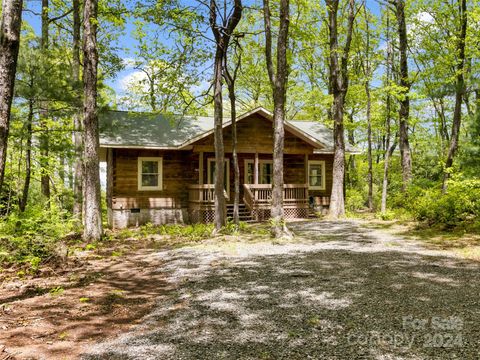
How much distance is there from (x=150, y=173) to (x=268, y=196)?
620 cm

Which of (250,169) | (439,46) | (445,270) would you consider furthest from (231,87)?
(439,46)

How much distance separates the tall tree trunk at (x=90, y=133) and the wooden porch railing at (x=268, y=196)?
8.41 meters

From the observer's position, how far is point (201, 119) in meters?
23.4

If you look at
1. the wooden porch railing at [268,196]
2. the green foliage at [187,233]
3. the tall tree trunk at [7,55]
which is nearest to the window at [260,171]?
the wooden porch railing at [268,196]

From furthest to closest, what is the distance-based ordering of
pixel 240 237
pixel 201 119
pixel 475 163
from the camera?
1. pixel 201 119
2. pixel 475 163
3. pixel 240 237

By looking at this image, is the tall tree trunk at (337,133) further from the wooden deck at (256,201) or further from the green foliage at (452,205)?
the green foliage at (452,205)

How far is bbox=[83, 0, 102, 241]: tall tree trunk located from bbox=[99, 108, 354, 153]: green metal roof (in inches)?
107

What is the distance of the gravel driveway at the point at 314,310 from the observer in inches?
164

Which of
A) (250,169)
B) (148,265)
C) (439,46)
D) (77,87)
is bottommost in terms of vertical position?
(148,265)

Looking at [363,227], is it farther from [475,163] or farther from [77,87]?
[77,87]

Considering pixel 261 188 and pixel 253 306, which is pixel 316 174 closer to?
pixel 261 188

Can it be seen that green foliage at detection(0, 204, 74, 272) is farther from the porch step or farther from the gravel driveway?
the porch step

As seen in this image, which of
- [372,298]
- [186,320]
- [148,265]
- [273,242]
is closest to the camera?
[186,320]

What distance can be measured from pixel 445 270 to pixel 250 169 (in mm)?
14311
